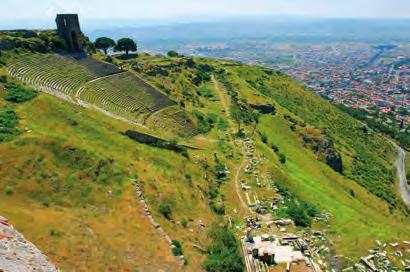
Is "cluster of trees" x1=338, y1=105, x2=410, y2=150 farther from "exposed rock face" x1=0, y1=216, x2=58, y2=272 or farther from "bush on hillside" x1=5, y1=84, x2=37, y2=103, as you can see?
"exposed rock face" x1=0, y1=216, x2=58, y2=272

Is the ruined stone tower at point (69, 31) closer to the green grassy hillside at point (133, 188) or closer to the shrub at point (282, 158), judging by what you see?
the green grassy hillside at point (133, 188)

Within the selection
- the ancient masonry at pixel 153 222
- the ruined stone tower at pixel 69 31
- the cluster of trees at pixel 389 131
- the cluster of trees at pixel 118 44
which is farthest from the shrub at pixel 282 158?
the cluster of trees at pixel 389 131

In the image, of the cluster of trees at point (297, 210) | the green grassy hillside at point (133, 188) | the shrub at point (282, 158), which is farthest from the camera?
the shrub at point (282, 158)

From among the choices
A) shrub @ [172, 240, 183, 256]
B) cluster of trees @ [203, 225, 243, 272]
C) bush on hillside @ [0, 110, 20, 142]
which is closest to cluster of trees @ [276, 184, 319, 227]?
cluster of trees @ [203, 225, 243, 272]

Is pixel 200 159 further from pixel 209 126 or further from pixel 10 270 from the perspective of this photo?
pixel 10 270

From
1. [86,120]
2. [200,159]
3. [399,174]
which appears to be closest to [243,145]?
[200,159]
